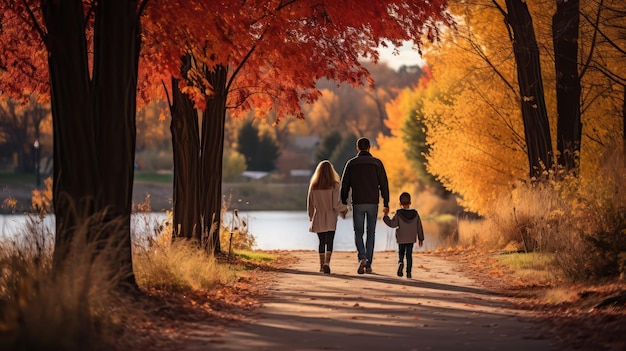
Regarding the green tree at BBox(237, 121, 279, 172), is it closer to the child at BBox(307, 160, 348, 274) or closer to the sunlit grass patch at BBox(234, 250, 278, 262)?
the sunlit grass patch at BBox(234, 250, 278, 262)

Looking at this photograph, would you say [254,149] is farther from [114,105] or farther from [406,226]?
[114,105]

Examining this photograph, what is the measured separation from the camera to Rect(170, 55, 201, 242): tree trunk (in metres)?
19.0

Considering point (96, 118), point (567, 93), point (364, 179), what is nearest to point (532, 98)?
point (567, 93)

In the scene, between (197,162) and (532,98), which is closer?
(197,162)

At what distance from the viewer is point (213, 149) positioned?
20250mm

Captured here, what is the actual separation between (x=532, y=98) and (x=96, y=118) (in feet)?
40.7

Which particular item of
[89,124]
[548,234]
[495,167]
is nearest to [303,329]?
[89,124]

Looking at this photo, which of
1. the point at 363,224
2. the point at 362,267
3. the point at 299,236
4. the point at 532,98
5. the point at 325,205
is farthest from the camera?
the point at 299,236

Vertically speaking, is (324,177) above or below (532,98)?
below

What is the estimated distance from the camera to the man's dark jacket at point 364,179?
1733cm

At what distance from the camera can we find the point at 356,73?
2020 cm

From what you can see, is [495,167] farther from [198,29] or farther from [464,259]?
[198,29]

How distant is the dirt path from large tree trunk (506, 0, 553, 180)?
20.4ft

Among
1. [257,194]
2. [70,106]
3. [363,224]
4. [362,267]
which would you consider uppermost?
[70,106]
